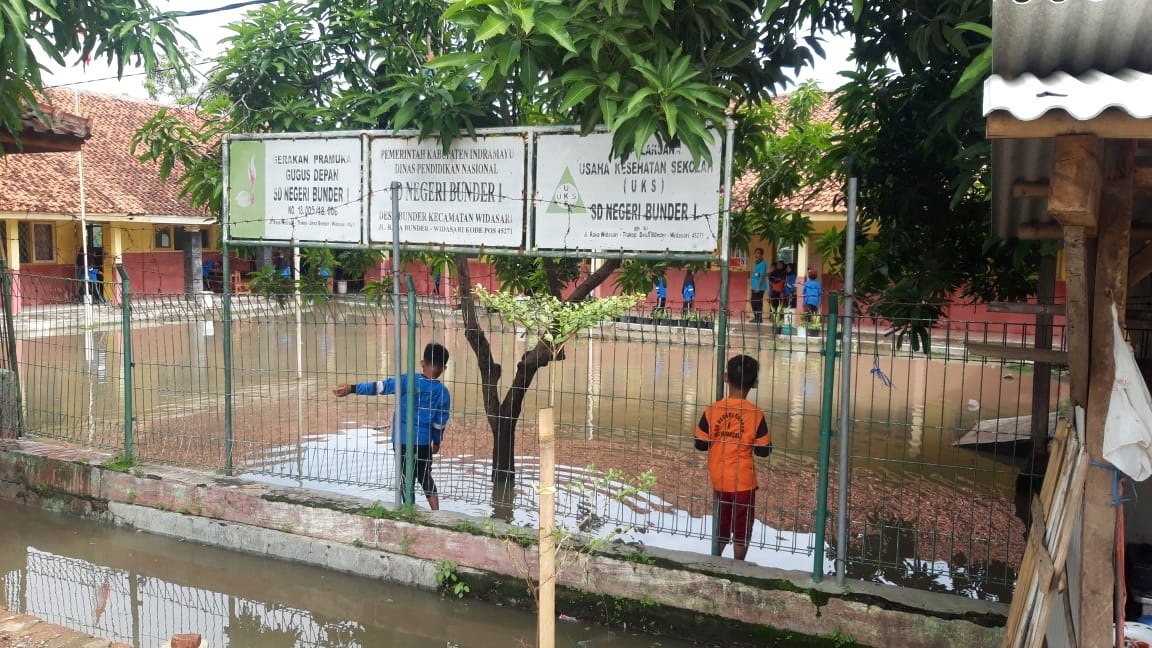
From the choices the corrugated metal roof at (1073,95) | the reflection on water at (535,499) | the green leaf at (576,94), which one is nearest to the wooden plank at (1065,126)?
the corrugated metal roof at (1073,95)

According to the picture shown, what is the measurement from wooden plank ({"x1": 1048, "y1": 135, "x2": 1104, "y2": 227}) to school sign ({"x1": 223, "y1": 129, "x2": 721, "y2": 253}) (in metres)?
2.58

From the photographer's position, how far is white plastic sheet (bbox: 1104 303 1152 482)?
2986 mm

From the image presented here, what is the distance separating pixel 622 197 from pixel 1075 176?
3.07 m

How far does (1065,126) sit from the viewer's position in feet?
8.47

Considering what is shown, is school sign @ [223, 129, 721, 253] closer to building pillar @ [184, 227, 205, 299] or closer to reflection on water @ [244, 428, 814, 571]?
reflection on water @ [244, 428, 814, 571]

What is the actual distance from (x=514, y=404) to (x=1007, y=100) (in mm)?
4976

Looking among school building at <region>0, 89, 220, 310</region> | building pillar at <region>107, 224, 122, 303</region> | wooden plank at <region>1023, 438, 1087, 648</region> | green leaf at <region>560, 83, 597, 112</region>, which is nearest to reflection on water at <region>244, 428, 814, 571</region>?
wooden plank at <region>1023, 438, 1087, 648</region>

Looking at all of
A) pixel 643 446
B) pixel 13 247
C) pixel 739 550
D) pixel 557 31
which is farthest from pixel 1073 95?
pixel 13 247

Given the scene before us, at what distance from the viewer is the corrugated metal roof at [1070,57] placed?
98.3 inches

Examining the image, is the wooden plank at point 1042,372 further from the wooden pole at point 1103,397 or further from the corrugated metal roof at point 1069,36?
the corrugated metal roof at point 1069,36

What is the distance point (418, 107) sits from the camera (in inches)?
233

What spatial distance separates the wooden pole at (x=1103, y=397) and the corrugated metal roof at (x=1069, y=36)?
36 cm

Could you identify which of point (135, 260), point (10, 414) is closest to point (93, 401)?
point (10, 414)

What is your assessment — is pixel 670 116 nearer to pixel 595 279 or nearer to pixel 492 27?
pixel 492 27
